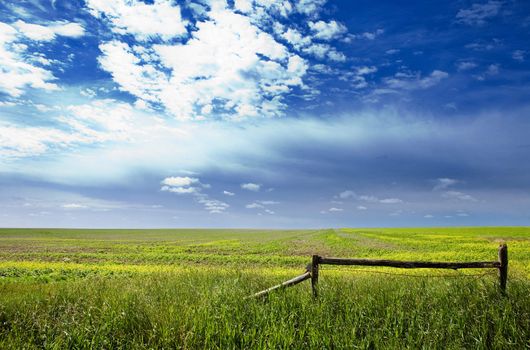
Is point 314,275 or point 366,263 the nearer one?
point 314,275

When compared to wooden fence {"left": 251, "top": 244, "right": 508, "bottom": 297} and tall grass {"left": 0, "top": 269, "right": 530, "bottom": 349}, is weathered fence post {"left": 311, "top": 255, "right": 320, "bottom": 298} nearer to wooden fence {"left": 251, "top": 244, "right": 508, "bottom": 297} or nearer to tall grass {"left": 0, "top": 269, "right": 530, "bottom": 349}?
wooden fence {"left": 251, "top": 244, "right": 508, "bottom": 297}

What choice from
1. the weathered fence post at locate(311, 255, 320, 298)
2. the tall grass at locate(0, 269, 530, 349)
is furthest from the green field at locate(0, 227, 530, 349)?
the weathered fence post at locate(311, 255, 320, 298)

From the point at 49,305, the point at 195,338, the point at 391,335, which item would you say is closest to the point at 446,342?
the point at 391,335

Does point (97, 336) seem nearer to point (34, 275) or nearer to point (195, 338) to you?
point (195, 338)

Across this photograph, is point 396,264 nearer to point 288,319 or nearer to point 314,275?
→ point 314,275

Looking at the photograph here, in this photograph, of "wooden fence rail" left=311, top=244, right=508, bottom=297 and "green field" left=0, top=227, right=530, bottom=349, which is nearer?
"green field" left=0, top=227, right=530, bottom=349

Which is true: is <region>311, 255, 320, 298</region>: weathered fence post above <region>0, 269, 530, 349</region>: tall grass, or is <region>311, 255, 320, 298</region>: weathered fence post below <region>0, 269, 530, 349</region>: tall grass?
above

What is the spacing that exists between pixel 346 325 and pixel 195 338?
287 centimetres

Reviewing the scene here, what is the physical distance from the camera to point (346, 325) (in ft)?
20.9

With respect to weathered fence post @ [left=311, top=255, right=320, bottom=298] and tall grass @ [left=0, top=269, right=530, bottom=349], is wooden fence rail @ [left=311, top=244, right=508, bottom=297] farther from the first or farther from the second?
tall grass @ [left=0, top=269, right=530, bottom=349]

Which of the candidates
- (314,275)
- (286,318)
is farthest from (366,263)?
(286,318)

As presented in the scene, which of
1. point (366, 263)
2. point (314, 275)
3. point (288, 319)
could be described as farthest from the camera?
point (366, 263)

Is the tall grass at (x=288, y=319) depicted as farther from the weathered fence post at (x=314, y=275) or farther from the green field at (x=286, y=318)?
the weathered fence post at (x=314, y=275)

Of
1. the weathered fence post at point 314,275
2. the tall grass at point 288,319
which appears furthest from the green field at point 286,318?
the weathered fence post at point 314,275
